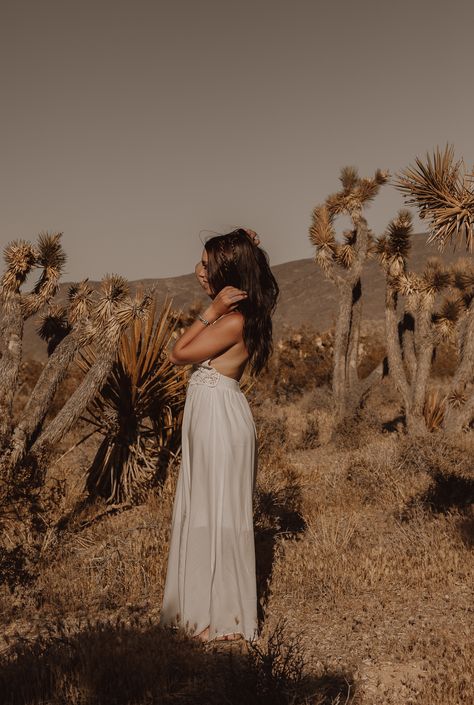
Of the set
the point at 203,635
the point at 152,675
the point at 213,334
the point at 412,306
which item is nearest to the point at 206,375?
the point at 213,334

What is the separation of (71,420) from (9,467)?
3.50ft

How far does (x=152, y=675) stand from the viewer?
2.93m

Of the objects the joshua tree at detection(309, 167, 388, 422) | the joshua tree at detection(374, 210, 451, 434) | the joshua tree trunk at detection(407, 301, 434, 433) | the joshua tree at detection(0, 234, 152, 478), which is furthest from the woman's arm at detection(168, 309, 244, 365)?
the joshua tree at detection(309, 167, 388, 422)

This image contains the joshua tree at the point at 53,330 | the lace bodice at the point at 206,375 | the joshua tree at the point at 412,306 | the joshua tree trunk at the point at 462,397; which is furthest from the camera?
the joshua tree at the point at 412,306

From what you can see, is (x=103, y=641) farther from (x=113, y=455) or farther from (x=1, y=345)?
(x=1, y=345)

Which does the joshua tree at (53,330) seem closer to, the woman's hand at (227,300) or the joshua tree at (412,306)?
the woman's hand at (227,300)

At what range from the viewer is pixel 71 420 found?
5746mm

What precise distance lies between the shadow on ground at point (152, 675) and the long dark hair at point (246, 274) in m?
1.60

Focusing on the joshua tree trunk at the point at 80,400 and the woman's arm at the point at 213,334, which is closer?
the woman's arm at the point at 213,334

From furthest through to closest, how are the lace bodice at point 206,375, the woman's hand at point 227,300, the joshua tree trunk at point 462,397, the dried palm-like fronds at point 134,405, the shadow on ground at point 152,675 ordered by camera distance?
1. the joshua tree trunk at point 462,397
2. the dried palm-like fronds at point 134,405
3. the lace bodice at point 206,375
4. the woman's hand at point 227,300
5. the shadow on ground at point 152,675

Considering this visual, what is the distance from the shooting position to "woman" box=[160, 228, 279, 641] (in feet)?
11.4

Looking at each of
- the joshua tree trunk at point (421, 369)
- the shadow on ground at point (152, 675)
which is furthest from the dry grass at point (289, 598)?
the joshua tree trunk at point (421, 369)

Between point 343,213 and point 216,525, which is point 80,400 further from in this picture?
point 343,213

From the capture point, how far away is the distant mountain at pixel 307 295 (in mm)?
47375
